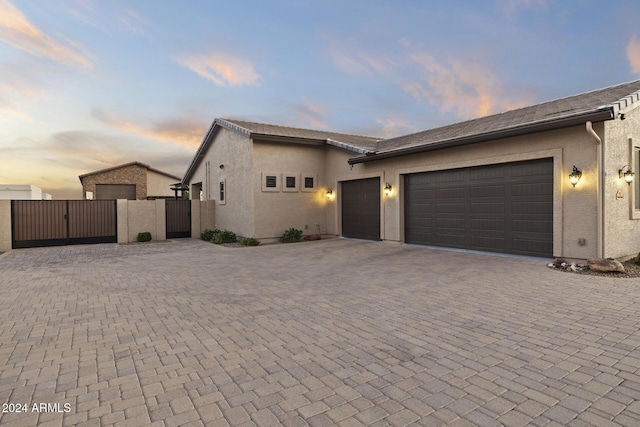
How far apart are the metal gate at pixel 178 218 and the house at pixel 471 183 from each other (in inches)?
61.6

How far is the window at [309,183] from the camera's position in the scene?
1589cm

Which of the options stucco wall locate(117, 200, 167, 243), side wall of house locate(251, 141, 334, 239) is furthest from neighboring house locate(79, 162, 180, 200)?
side wall of house locate(251, 141, 334, 239)

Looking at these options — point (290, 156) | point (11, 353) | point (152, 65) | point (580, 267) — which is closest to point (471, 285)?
point (580, 267)

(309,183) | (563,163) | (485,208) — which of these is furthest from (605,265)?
(309,183)

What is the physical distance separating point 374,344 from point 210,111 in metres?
19.1

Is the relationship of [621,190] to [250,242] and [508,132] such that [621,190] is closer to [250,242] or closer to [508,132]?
[508,132]

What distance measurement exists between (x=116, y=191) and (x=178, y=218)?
1866cm

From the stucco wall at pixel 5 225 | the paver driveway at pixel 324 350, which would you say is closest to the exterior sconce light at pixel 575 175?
the paver driveway at pixel 324 350

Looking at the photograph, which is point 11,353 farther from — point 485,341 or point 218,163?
point 218,163

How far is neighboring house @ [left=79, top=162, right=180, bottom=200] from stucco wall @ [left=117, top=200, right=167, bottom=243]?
15.7 metres

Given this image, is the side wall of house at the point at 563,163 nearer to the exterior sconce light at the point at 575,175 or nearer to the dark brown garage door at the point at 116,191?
the exterior sconce light at the point at 575,175

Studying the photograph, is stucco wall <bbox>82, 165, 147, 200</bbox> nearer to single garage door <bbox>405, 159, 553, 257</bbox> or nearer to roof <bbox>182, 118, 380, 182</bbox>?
roof <bbox>182, 118, 380, 182</bbox>

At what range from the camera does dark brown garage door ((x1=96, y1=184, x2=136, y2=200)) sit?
102 feet

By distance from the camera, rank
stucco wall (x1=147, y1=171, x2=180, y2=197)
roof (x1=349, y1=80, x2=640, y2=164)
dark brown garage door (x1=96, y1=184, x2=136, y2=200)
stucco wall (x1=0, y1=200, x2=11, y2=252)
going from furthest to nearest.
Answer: stucco wall (x1=147, y1=171, x2=180, y2=197), dark brown garage door (x1=96, y1=184, x2=136, y2=200), stucco wall (x1=0, y1=200, x2=11, y2=252), roof (x1=349, y1=80, x2=640, y2=164)
